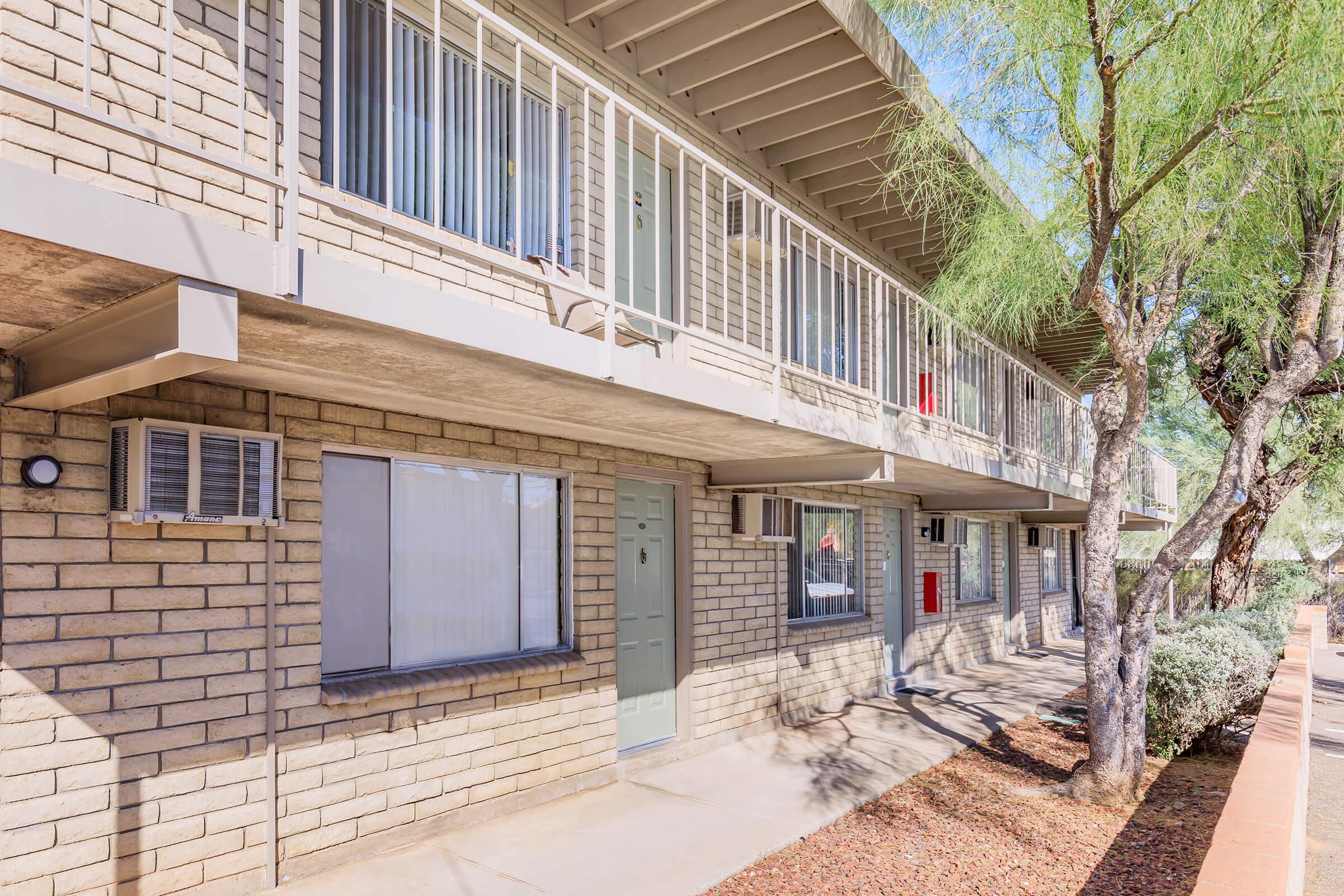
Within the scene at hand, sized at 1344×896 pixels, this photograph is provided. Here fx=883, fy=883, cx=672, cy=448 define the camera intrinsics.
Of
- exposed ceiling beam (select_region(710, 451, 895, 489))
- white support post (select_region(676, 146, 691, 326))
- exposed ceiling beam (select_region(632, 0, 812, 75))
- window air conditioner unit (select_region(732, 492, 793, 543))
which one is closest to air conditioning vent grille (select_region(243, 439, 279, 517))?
white support post (select_region(676, 146, 691, 326))

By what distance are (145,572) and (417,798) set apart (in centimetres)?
209

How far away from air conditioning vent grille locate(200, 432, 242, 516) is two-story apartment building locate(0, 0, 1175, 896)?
2cm

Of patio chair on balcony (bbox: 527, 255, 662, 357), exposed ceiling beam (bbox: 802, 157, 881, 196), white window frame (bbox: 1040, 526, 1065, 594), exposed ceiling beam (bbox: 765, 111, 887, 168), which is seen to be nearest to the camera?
patio chair on balcony (bbox: 527, 255, 662, 357)

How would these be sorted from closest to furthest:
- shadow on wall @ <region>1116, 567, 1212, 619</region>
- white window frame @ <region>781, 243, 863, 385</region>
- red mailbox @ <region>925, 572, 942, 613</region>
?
1. white window frame @ <region>781, 243, 863, 385</region>
2. red mailbox @ <region>925, 572, 942, 613</region>
3. shadow on wall @ <region>1116, 567, 1212, 619</region>

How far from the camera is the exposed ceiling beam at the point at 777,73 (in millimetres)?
6742

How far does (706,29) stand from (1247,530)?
33.8ft

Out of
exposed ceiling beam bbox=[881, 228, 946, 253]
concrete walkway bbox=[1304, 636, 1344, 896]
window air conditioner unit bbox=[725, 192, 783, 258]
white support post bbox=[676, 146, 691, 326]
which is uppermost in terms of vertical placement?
exposed ceiling beam bbox=[881, 228, 946, 253]

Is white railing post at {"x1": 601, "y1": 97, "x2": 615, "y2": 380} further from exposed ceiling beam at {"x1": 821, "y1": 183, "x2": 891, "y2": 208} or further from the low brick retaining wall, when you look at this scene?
exposed ceiling beam at {"x1": 821, "y1": 183, "x2": 891, "y2": 208}

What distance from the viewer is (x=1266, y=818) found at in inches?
136

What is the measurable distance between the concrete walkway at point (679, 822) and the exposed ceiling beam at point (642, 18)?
17.5 ft

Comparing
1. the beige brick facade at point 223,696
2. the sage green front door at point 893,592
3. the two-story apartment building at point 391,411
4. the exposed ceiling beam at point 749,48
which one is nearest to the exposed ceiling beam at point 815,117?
the two-story apartment building at point 391,411

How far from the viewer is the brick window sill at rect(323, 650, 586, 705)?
15.8 ft

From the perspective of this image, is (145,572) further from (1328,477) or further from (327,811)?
(1328,477)

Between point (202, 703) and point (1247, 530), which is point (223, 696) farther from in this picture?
point (1247, 530)
